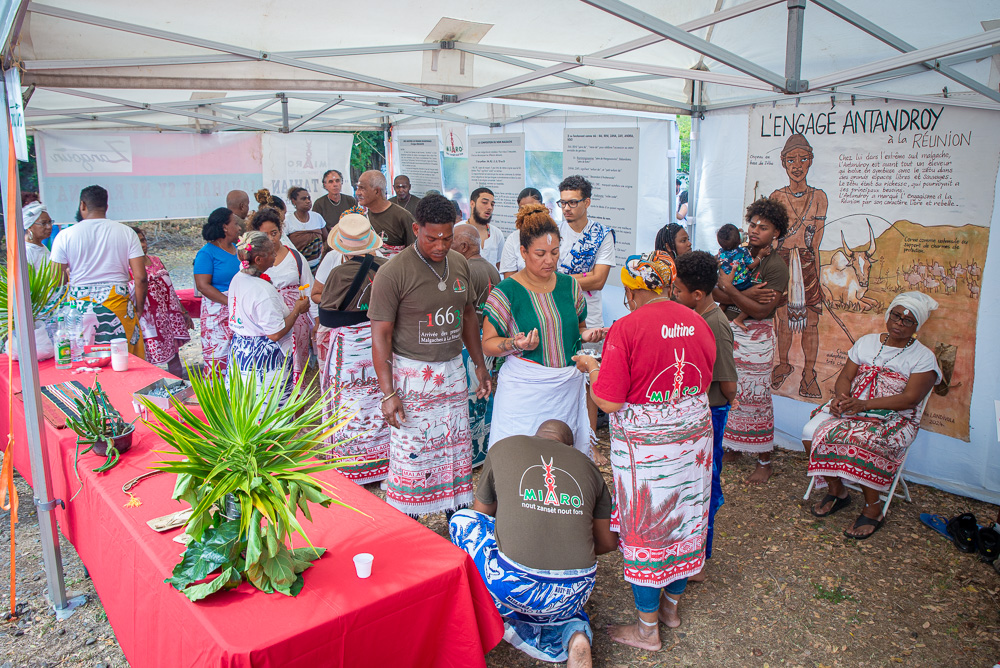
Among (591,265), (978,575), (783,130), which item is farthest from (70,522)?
(783,130)

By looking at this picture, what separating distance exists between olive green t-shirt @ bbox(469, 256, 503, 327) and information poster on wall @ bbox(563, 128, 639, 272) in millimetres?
2134

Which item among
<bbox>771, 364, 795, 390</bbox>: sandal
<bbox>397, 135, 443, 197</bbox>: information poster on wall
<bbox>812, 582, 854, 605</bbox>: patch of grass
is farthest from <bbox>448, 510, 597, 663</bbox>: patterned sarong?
<bbox>397, 135, 443, 197</bbox>: information poster on wall

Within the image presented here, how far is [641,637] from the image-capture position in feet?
9.36

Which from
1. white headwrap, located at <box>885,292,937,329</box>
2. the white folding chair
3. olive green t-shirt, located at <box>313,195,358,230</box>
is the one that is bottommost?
the white folding chair

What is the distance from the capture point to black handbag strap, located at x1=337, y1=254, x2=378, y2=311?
12.2 ft

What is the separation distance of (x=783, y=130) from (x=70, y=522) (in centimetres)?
484

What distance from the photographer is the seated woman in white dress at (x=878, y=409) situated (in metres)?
3.74

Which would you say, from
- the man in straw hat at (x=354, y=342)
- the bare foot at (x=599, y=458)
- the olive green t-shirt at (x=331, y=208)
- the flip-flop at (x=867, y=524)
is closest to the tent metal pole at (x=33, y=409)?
the man in straw hat at (x=354, y=342)

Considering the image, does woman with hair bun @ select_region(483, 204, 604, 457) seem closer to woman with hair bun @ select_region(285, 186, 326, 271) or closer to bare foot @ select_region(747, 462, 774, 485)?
bare foot @ select_region(747, 462, 774, 485)

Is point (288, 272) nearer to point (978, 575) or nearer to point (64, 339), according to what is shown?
point (64, 339)

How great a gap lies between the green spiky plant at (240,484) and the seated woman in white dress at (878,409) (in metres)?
3.21

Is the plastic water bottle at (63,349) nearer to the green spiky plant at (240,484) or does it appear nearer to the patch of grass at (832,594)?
the green spiky plant at (240,484)

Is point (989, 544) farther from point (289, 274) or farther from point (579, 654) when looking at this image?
point (289, 274)

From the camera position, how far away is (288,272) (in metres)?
4.56
